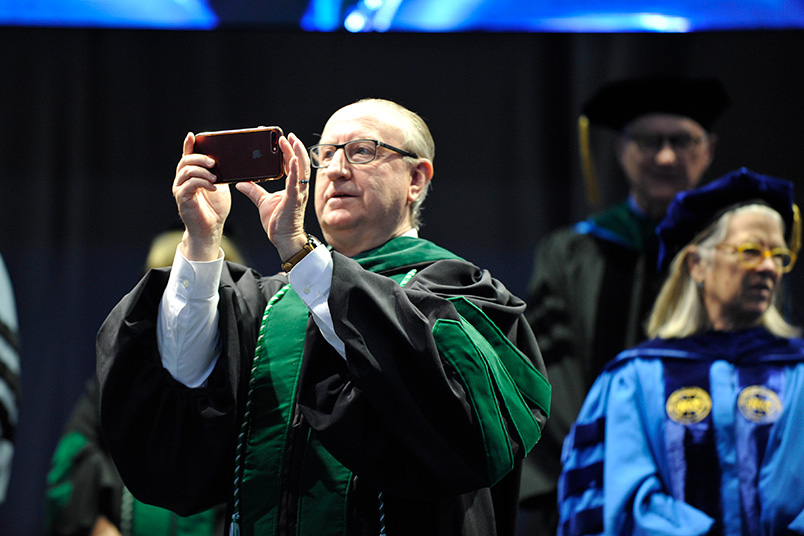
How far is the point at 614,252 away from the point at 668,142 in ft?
2.07

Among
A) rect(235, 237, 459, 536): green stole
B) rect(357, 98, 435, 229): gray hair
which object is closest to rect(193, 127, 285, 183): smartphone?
rect(235, 237, 459, 536): green stole

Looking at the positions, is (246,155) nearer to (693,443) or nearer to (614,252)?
(693,443)

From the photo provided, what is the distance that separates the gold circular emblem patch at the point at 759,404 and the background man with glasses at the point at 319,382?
141 cm

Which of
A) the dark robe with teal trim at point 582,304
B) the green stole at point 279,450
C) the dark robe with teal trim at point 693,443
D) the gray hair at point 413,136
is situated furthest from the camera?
the dark robe with teal trim at point 582,304

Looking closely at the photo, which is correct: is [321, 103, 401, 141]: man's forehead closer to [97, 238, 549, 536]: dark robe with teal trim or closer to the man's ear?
the man's ear

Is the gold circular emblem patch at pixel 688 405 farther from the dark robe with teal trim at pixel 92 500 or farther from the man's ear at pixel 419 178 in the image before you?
the dark robe with teal trim at pixel 92 500

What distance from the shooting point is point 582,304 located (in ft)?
14.5

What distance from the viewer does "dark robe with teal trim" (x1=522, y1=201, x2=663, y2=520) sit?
4.17m

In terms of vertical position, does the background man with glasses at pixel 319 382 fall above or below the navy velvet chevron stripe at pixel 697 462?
above

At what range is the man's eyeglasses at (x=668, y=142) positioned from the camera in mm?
4547

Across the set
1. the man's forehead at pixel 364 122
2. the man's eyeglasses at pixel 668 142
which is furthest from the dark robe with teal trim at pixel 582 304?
the man's forehead at pixel 364 122

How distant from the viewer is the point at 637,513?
3.21 meters

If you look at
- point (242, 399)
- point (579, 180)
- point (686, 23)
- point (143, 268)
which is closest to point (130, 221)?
point (143, 268)

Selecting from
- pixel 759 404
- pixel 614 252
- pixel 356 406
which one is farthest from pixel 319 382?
pixel 614 252
